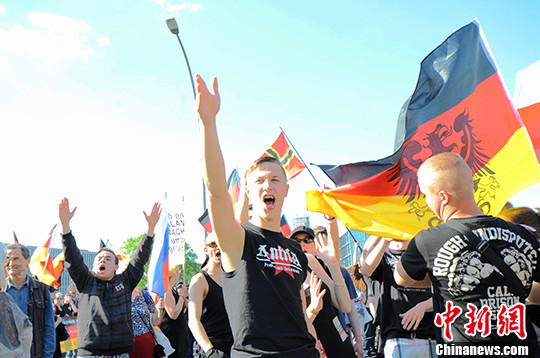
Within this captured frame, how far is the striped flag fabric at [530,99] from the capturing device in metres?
6.89

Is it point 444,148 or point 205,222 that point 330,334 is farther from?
point 205,222

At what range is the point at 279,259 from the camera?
3.17 m

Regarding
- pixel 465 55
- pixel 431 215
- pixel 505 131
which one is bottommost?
pixel 431 215

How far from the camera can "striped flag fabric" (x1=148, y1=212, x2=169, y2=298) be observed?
29.6 ft

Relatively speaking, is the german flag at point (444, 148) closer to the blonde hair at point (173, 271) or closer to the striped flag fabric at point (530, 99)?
the striped flag fabric at point (530, 99)

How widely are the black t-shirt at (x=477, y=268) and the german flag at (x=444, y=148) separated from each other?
6.16 ft

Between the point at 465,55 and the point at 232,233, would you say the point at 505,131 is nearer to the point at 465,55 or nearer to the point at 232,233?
the point at 465,55

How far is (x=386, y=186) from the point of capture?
5.58 meters

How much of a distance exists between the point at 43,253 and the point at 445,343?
15.0 m

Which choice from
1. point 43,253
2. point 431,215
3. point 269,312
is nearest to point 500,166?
point 431,215

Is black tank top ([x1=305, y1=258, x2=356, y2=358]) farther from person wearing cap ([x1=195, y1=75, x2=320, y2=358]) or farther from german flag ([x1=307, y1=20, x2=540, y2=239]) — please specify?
person wearing cap ([x1=195, y1=75, x2=320, y2=358])

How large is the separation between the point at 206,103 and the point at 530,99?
6119 mm

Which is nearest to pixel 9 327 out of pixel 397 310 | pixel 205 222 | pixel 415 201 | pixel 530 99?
pixel 397 310

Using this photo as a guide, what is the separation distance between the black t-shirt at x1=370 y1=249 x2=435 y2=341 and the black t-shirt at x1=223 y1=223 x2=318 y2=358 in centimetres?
221
